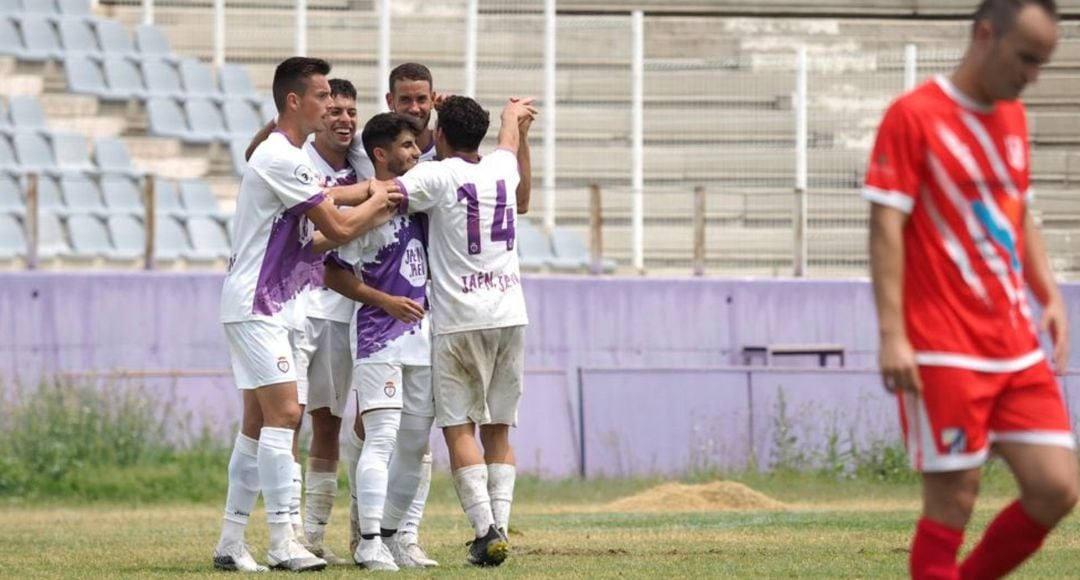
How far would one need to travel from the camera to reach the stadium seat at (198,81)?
2394 cm

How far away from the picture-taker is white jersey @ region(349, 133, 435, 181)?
10.2m

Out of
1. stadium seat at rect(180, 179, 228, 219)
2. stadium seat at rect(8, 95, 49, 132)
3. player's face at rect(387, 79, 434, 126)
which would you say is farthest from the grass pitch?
stadium seat at rect(8, 95, 49, 132)

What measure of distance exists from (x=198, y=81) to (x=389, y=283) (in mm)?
15262

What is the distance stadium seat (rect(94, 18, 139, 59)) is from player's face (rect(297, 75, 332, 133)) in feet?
50.5

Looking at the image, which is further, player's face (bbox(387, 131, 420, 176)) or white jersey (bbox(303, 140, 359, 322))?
white jersey (bbox(303, 140, 359, 322))

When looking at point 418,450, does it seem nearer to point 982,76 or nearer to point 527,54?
point 982,76

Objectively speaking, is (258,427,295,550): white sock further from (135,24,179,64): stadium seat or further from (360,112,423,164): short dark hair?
(135,24,179,64): stadium seat

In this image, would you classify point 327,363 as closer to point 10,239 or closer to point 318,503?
point 318,503

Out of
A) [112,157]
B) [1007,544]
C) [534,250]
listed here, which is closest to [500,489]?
[1007,544]

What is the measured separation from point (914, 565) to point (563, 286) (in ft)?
47.0

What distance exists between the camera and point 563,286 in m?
20.5

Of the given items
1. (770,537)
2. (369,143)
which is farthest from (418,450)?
(770,537)

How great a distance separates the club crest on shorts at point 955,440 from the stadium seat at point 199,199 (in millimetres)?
16216

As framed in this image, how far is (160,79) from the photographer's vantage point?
24031 mm
